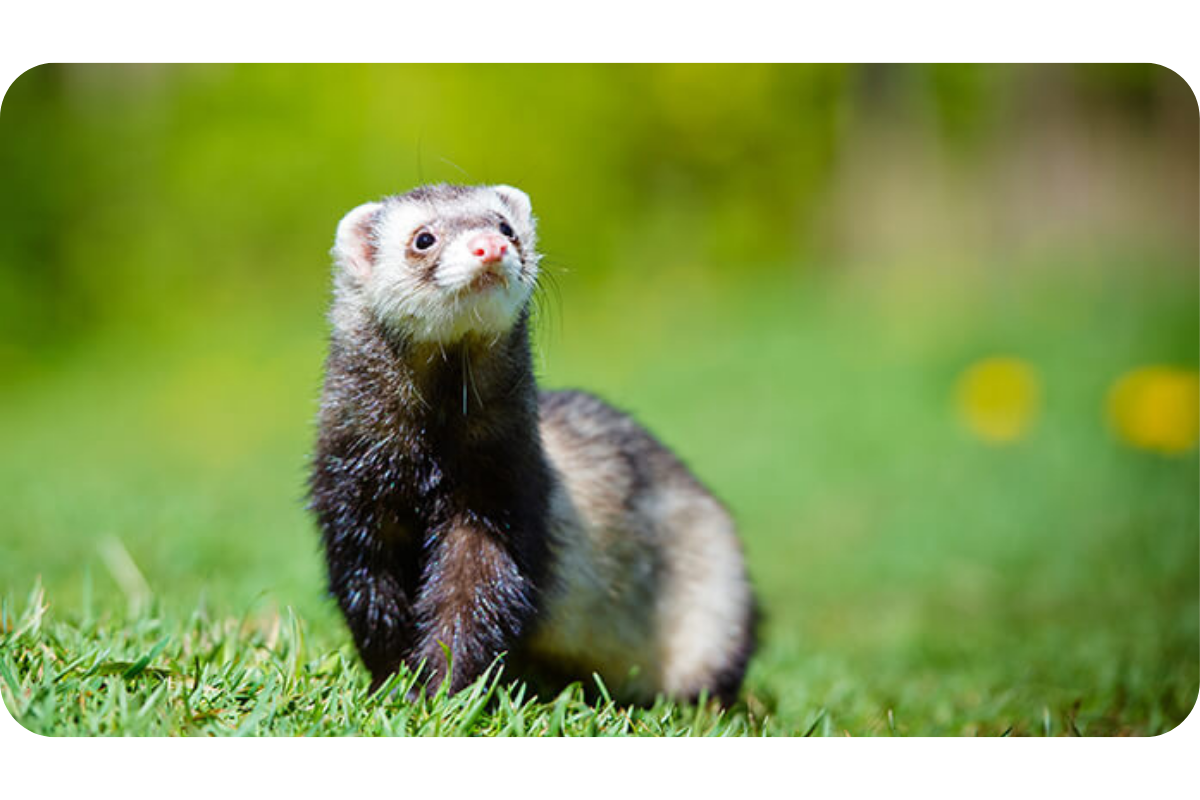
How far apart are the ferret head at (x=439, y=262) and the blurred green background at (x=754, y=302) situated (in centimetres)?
256

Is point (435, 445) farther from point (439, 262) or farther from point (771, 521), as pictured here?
point (771, 521)

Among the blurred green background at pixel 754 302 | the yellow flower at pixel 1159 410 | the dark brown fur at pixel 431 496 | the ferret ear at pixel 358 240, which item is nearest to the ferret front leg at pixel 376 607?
the dark brown fur at pixel 431 496

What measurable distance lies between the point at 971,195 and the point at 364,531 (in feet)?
27.3

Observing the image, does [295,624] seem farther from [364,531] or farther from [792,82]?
[792,82]

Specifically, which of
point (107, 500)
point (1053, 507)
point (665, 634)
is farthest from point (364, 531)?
point (1053, 507)

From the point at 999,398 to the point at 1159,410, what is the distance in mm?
1154

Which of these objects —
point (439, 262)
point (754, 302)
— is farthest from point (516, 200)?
point (754, 302)

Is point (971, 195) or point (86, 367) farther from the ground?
point (971, 195)

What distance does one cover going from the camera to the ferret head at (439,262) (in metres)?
3.27

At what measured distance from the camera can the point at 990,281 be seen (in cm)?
1079

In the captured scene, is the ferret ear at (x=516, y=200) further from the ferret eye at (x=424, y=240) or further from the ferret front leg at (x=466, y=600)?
the ferret front leg at (x=466, y=600)

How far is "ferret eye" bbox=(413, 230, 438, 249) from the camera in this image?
11.3 ft

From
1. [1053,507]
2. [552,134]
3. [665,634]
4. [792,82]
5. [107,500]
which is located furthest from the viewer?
[792,82]

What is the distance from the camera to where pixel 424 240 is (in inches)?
136
